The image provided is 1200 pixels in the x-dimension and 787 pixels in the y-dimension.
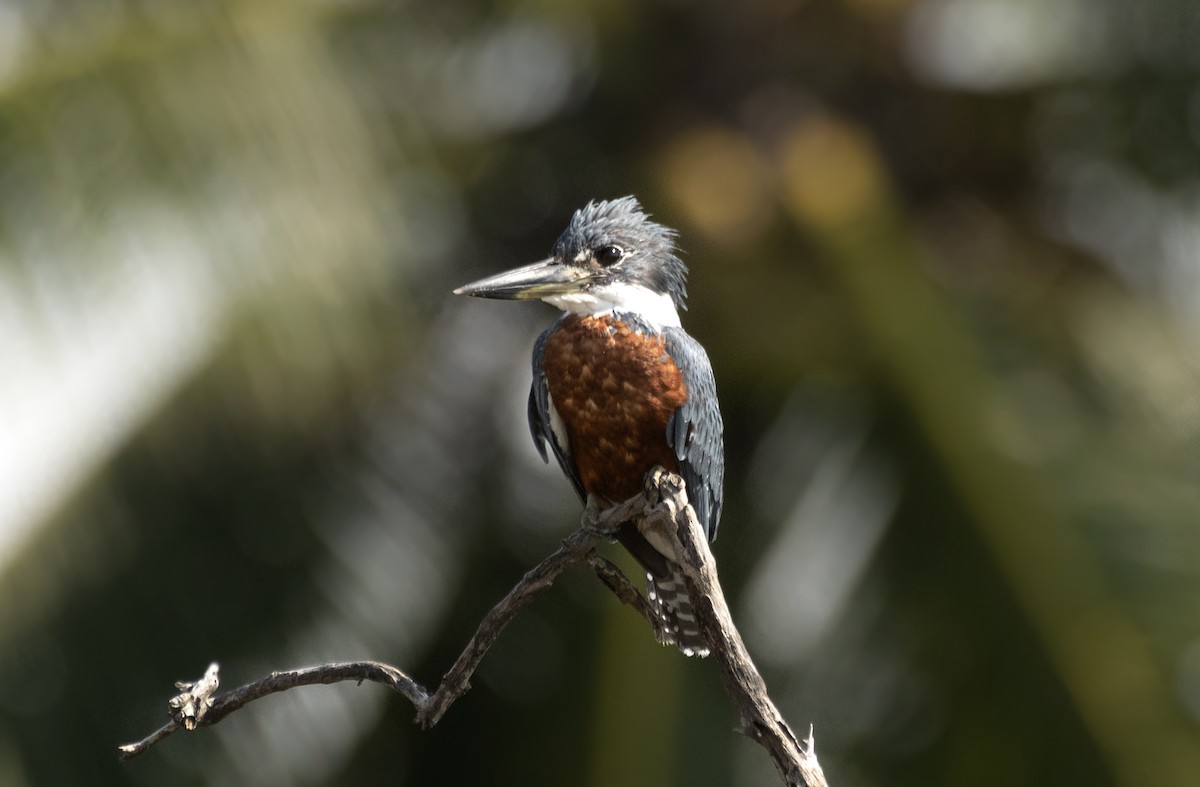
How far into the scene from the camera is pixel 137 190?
7305 mm

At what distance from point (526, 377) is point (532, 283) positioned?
4300 mm

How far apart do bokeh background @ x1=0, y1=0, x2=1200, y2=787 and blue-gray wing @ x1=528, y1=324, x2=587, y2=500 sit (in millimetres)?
2226

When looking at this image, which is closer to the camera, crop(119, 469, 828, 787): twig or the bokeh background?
crop(119, 469, 828, 787): twig

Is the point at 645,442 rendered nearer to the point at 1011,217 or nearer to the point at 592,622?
the point at 592,622

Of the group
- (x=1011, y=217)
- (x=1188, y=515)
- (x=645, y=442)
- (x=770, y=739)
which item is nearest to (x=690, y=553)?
(x=770, y=739)

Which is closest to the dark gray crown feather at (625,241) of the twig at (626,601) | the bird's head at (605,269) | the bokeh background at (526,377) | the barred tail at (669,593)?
the bird's head at (605,269)

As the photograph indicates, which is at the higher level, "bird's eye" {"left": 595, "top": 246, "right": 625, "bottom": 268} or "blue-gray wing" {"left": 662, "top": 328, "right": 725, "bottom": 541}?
"bird's eye" {"left": 595, "top": 246, "right": 625, "bottom": 268}

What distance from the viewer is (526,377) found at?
9609 mm

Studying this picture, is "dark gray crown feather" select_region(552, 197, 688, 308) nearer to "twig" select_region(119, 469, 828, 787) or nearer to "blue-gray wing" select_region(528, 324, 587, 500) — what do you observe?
"blue-gray wing" select_region(528, 324, 587, 500)

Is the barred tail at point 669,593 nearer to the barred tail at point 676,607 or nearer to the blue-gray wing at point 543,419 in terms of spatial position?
the barred tail at point 676,607

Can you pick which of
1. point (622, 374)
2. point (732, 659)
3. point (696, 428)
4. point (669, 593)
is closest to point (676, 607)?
point (669, 593)

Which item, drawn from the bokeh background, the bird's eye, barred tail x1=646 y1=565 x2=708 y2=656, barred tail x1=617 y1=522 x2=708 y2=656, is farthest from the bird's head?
the bokeh background

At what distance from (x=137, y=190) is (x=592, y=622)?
11.1ft

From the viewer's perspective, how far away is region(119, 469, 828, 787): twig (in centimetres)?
347
